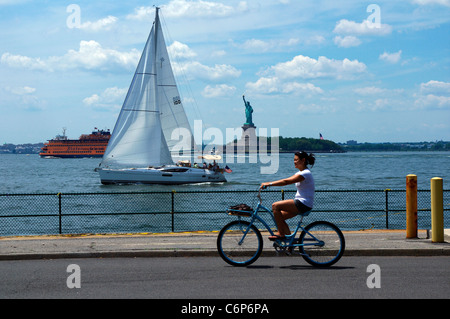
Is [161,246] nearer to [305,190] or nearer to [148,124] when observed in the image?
[305,190]

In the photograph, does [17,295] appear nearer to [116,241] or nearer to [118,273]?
[118,273]

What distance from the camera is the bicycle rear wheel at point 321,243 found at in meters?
9.25

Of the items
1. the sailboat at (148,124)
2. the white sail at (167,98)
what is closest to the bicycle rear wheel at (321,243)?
the sailboat at (148,124)

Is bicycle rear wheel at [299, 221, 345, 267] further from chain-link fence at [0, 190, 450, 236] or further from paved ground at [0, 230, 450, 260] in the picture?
chain-link fence at [0, 190, 450, 236]

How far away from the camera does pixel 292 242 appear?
9242 mm

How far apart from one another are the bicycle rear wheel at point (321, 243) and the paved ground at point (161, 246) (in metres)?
1.18

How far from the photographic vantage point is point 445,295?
23.6 feet

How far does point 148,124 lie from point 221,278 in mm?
48236

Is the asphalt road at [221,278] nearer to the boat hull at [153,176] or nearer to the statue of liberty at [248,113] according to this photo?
the boat hull at [153,176]

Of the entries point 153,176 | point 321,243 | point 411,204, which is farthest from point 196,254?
point 153,176

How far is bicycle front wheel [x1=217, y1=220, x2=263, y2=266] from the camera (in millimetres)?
9289
